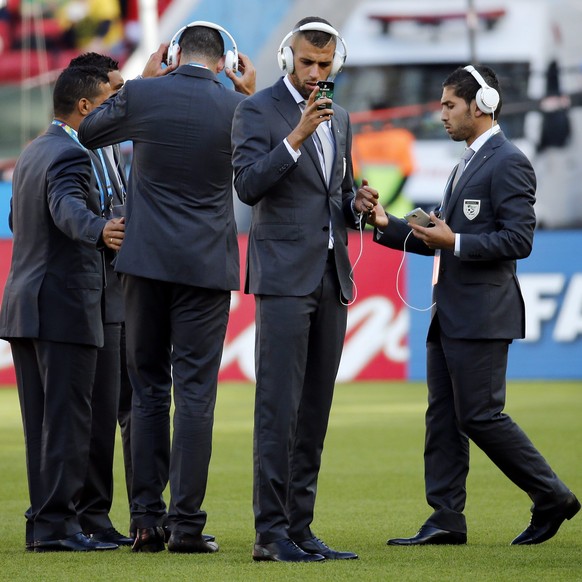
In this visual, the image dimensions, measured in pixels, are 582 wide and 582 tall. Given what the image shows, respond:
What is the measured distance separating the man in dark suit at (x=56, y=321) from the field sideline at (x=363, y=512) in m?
0.26

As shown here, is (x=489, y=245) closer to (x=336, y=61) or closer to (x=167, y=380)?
(x=336, y=61)

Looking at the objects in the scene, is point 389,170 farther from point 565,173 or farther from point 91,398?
point 91,398

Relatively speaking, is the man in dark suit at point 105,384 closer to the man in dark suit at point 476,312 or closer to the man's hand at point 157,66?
the man's hand at point 157,66

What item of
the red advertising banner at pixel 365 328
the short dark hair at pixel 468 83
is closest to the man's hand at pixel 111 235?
the short dark hair at pixel 468 83

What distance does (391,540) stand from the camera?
19.9 ft

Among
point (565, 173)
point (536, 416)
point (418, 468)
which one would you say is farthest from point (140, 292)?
point (565, 173)

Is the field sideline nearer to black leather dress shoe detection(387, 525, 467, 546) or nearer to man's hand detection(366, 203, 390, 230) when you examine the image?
black leather dress shoe detection(387, 525, 467, 546)

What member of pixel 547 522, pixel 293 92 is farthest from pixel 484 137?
pixel 547 522

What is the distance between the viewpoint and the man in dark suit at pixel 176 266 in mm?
5688

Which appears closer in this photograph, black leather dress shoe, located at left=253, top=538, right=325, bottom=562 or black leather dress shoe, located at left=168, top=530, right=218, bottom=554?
black leather dress shoe, located at left=253, top=538, right=325, bottom=562

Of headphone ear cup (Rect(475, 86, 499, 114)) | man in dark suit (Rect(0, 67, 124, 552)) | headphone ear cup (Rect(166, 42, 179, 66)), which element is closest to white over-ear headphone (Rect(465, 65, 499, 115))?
headphone ear cup (Rect(475, 86, 499, 114))

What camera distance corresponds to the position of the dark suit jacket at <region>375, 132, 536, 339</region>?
19.7ft

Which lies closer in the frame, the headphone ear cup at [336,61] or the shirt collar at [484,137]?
the headphone ear cup at [336,61]

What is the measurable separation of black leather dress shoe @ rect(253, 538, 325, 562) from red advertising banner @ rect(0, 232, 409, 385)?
31.6 ft
